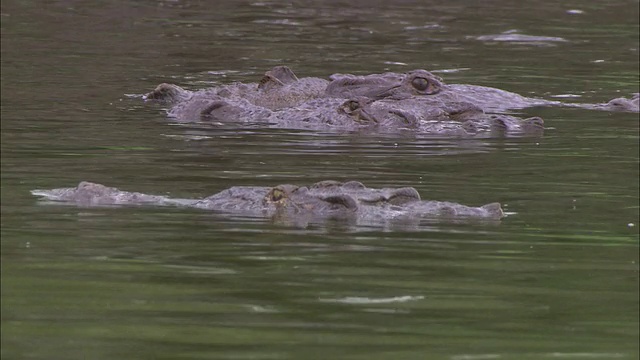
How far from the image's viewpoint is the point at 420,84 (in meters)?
17.4

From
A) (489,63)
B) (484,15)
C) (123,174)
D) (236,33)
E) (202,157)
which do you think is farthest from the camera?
(484,15)

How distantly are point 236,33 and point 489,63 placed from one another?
535cm

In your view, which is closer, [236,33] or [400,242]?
[400,242]

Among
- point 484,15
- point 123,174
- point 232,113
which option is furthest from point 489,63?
point 123,174

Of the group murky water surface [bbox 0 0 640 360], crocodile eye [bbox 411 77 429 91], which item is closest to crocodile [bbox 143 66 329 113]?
murky water surface [bbox 0 0 640 360]

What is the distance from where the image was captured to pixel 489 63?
22531 mm

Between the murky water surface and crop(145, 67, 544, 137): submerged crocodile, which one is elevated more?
the murky water surface

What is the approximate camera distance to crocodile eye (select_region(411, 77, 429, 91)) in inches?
686

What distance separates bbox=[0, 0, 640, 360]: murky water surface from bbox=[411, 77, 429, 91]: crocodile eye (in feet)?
4.61

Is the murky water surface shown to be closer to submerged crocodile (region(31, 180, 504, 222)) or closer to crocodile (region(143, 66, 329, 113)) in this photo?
submerged crocodile (region(31, 180, 504, 222))

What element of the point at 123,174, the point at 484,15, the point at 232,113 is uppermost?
the point at 123,174

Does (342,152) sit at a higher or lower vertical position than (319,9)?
higher

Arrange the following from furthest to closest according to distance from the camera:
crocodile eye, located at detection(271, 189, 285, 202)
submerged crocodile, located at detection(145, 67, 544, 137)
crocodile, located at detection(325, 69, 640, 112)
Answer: crocodile, located at detection(325, 69, 640, 112) < submerged crocodile, located at detection(145, 67, 544, 137) < crocodile eye, located at detection(271, 189, 285, 202)

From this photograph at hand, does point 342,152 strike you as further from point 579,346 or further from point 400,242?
point 579,346
